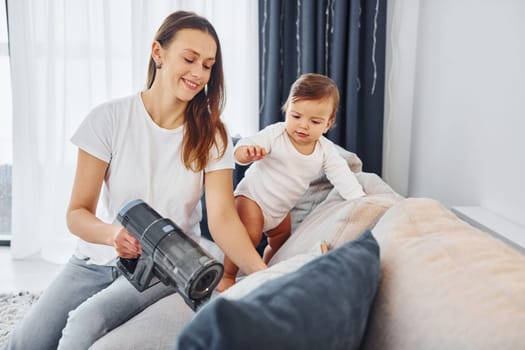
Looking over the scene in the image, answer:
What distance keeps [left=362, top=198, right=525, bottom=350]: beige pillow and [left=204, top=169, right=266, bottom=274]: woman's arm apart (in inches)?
20.0

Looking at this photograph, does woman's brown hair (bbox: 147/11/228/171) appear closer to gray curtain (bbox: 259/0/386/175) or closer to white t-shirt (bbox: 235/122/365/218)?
white t-shirt (bbox: 235/122/365/218)

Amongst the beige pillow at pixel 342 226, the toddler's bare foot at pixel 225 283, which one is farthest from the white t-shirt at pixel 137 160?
the beige pillow at pixel 342 226

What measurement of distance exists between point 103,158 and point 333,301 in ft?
3.06

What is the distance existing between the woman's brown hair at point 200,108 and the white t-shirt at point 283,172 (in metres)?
0.18

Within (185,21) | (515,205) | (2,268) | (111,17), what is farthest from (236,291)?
(2,268)

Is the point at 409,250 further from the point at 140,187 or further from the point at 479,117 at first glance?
the point at 479,117

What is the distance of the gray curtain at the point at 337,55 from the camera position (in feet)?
7.36

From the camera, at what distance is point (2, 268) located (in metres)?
2.55

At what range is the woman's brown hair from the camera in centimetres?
137

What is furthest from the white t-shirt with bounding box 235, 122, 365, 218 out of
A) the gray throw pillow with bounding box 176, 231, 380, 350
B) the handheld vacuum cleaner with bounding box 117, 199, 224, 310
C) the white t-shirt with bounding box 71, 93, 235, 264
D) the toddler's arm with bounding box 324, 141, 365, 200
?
the gray throw pillow with bounding box 176, 231, 380, 350

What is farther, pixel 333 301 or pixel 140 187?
pixel 140 187

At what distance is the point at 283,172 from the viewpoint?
163cm

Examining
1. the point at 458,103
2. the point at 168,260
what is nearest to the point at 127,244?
the point at 168,260

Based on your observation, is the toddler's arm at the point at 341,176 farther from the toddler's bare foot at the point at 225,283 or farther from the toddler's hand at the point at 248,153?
the toddler's bare foot at the point at 225,283
